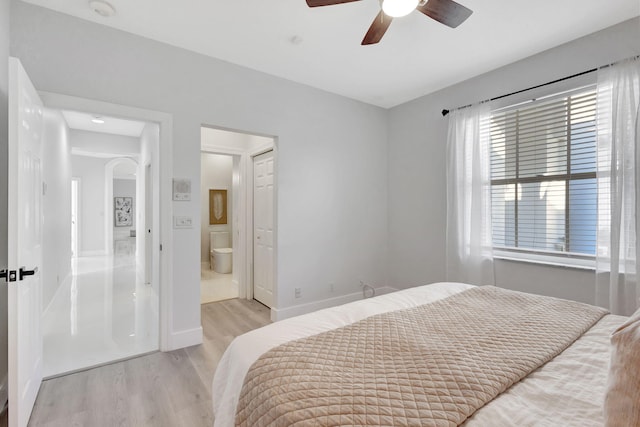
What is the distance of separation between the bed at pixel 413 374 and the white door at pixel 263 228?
89.2 inches

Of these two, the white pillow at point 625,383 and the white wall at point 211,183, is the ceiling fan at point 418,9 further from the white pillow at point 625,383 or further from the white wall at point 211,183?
the white wall at point 211,183

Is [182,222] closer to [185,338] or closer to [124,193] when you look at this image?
[185,338]

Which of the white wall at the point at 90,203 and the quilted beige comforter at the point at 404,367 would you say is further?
the white wall at the point at 90,203

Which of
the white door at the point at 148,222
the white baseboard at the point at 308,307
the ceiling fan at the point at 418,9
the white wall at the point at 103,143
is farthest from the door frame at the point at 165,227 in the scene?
the white wall at the point at 103,143

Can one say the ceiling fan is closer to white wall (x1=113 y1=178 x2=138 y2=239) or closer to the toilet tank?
the toilet tank

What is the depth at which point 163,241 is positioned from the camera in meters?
2.60

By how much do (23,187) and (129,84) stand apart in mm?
1231

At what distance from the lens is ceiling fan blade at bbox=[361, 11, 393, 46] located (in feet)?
5.95

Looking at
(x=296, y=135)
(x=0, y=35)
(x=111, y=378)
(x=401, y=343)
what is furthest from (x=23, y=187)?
(x=296, y=135)

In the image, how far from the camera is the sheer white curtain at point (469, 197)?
3.05 m

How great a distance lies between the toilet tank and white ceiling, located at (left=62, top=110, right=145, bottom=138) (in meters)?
2.39

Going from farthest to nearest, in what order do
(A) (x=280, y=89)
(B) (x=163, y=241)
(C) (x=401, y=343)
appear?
(A) (x=280, y=89) < (B) (x=163, y=241) < (C) (x=401, y=343)

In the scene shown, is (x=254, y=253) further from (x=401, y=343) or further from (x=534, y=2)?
(x=534, y=2)

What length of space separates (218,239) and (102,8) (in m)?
4.64
